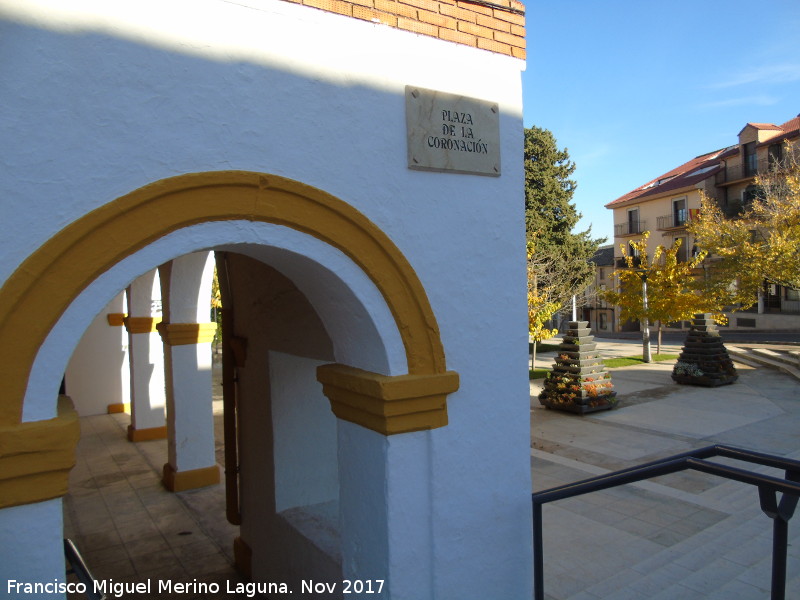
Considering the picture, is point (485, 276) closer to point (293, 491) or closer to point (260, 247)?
point (260, 247)

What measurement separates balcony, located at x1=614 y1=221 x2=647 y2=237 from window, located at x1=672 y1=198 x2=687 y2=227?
2084mm

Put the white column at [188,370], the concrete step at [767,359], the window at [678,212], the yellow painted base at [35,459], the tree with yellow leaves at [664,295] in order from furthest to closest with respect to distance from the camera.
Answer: the window at [678,212], the tree with yellow leaves at [664,295], the concrete step at [767,359], the white column at [188,370], the yellow painted base at [35,459]

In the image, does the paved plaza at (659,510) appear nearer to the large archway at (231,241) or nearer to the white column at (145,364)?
the large archway at (231,241)

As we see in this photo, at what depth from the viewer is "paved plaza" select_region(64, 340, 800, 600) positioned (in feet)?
14.5

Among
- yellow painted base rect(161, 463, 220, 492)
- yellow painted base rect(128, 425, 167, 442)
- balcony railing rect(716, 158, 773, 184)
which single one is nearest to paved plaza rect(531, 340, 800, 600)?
yellow painted base rect(161, 463, 220, 492)

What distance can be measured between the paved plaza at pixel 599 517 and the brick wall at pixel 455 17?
386 cm

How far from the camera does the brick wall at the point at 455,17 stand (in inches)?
106

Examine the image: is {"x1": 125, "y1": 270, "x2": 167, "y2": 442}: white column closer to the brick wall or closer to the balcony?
the brick wall

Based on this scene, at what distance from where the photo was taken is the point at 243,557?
5031 mm

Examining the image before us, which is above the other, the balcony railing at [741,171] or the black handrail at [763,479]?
the balcony railing at [741,171]

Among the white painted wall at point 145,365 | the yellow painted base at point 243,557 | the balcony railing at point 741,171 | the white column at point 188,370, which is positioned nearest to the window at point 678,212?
the balcony railing at point 741,171

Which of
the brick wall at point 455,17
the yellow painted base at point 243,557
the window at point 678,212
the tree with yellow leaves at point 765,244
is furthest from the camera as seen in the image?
the window at point 678,212

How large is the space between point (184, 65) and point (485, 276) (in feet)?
5.73

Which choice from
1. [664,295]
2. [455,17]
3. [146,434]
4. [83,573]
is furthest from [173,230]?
[664,295]
